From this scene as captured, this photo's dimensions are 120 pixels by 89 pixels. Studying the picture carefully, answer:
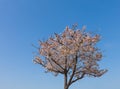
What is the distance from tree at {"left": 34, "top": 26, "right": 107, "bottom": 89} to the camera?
143ft

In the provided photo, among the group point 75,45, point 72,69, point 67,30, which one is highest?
point 67,30

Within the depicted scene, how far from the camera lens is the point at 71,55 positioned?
144 feet

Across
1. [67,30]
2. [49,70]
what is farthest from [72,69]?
[67,30]

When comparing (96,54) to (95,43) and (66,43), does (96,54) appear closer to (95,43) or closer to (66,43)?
(95,43)

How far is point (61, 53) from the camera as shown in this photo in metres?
44.6

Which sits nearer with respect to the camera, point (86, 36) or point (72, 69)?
point (72, 69)

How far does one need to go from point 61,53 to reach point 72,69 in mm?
2871

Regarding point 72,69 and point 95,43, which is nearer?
point 72,69

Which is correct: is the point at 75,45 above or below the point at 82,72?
above

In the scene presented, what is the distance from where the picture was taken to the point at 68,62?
144ft

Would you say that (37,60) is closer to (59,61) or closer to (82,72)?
(59,61)

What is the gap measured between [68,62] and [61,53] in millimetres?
1709

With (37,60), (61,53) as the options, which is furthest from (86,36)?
(37,60)

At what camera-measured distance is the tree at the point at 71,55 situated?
1717 inches
